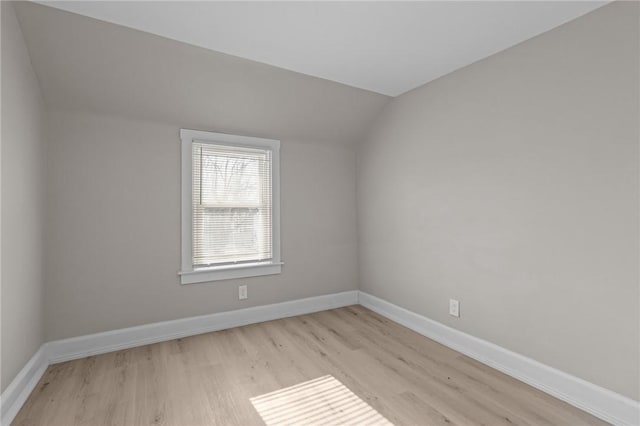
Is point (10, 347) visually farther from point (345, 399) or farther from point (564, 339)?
point (564, 339)

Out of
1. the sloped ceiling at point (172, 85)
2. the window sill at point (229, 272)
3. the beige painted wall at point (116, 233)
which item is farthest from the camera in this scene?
the window sill at point (229, 272)

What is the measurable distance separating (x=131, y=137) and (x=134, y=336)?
1751 mm

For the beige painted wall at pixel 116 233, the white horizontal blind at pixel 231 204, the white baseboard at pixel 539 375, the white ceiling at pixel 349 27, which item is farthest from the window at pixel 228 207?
the white baseboard at pixel 539 375

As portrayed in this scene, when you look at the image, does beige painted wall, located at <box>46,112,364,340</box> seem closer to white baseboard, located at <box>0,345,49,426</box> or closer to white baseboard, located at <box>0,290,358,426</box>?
white baseboard, located at <box>0,290,358,426</box>

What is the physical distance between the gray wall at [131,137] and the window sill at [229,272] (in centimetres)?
7

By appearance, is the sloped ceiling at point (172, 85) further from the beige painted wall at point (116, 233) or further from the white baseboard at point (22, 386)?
the white baseboard at point (22, 386)

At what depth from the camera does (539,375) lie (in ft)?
→ 6.91

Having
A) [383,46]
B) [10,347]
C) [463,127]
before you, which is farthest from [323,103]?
[10,347]

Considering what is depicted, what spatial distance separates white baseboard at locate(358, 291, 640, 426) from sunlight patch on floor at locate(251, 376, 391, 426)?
1.13 metres

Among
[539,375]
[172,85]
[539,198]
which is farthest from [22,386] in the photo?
[539,198]

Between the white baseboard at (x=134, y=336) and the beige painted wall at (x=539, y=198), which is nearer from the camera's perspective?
the beige painted wall at (x=539, y=198)

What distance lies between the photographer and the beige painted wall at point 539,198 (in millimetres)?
1771

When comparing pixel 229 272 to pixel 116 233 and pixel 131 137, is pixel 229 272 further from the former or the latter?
pixel 131 137

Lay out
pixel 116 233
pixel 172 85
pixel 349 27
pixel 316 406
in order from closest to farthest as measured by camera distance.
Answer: pixel 316 406
pixel 349 27
pixel 172 85
pixel 116 233
